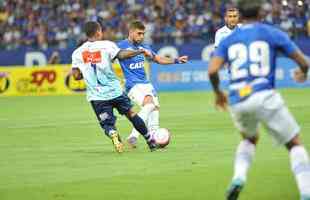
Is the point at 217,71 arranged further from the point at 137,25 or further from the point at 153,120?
the point at 153,120

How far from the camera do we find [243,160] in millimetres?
9312

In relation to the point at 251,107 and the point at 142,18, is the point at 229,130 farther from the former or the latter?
the point at 142,18

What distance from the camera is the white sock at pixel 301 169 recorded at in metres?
8.86

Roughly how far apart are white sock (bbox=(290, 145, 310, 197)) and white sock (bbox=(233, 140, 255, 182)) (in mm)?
488

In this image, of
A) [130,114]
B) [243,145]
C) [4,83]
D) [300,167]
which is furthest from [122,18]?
[300,167]

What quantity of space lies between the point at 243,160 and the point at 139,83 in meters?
6.79

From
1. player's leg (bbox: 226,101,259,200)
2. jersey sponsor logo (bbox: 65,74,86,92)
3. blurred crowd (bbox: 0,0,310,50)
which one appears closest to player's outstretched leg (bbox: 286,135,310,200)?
player's leg (bbox: 226,101,259,200)

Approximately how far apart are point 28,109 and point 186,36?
11.8 m

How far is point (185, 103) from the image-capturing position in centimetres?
2698

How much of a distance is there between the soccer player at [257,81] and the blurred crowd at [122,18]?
26.2 m

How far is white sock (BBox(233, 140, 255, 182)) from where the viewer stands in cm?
916

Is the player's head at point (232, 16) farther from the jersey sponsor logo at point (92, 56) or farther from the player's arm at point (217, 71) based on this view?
the player's arm at point (217, 71)

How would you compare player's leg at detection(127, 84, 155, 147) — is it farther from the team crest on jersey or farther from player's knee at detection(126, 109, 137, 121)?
the team crest on jersey

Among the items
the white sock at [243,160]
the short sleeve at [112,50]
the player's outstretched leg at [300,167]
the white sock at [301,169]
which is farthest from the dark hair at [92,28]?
the white sock at [301,169]
